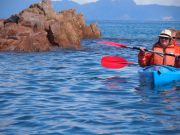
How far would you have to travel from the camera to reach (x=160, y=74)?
41.2ft

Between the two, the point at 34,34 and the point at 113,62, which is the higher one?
the point at 34,34

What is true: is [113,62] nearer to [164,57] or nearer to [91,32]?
[164,57]

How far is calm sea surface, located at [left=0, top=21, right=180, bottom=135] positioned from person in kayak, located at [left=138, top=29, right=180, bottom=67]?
0.83 m

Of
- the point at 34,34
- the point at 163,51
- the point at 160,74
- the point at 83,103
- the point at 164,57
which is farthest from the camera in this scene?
the point at 34,34

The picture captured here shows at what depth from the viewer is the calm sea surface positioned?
800cm

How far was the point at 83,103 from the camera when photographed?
10.1 meters

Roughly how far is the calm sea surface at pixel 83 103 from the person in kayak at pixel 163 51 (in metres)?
0.83

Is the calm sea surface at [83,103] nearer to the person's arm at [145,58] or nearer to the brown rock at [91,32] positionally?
the person's arm at [145,58]

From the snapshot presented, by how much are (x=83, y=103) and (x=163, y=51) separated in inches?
176

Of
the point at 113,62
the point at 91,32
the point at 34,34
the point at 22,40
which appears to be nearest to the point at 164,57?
the point at 113,62

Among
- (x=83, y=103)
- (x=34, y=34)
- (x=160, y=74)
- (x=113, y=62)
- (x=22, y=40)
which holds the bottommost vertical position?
(x=83, y=103)

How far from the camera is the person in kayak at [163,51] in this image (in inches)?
522

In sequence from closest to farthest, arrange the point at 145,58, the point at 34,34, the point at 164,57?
the point at 164,57 < the point at 145,58 < the point at 34,34

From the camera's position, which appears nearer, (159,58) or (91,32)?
(159,58)
